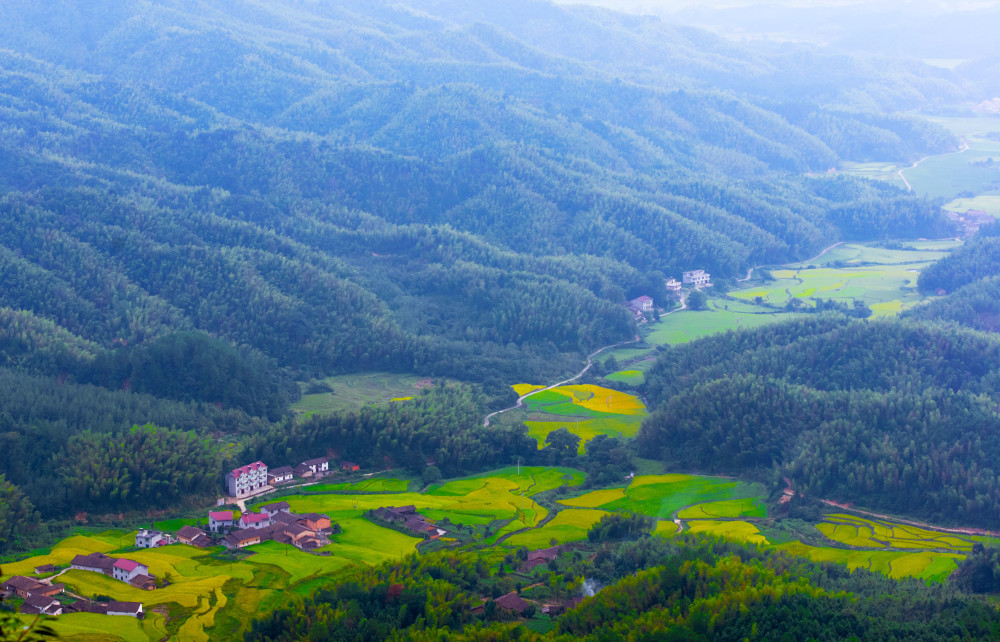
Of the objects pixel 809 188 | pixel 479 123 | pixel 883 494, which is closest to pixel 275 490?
pixel 883 494

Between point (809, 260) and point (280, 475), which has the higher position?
point (809, 260)

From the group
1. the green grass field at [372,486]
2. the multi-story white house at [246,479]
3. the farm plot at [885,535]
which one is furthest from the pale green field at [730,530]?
the multi-story white house at [246,479]

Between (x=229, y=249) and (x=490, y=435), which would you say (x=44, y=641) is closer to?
(x=490, y=435)

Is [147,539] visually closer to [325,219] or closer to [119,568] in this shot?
[119,568]

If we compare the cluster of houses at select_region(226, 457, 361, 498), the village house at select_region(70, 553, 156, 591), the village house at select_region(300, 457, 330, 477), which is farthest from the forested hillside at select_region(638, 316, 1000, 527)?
the village house at select_region(70, 553, 156, 591)

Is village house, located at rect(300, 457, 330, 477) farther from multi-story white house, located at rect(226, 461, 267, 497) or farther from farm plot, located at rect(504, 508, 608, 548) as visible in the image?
farm plot, located at rect(504, 508, 608, 548)

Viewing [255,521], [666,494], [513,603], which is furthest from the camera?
[666,494]

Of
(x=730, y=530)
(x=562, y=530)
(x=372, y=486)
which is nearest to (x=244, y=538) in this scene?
(x=372, y=486)
